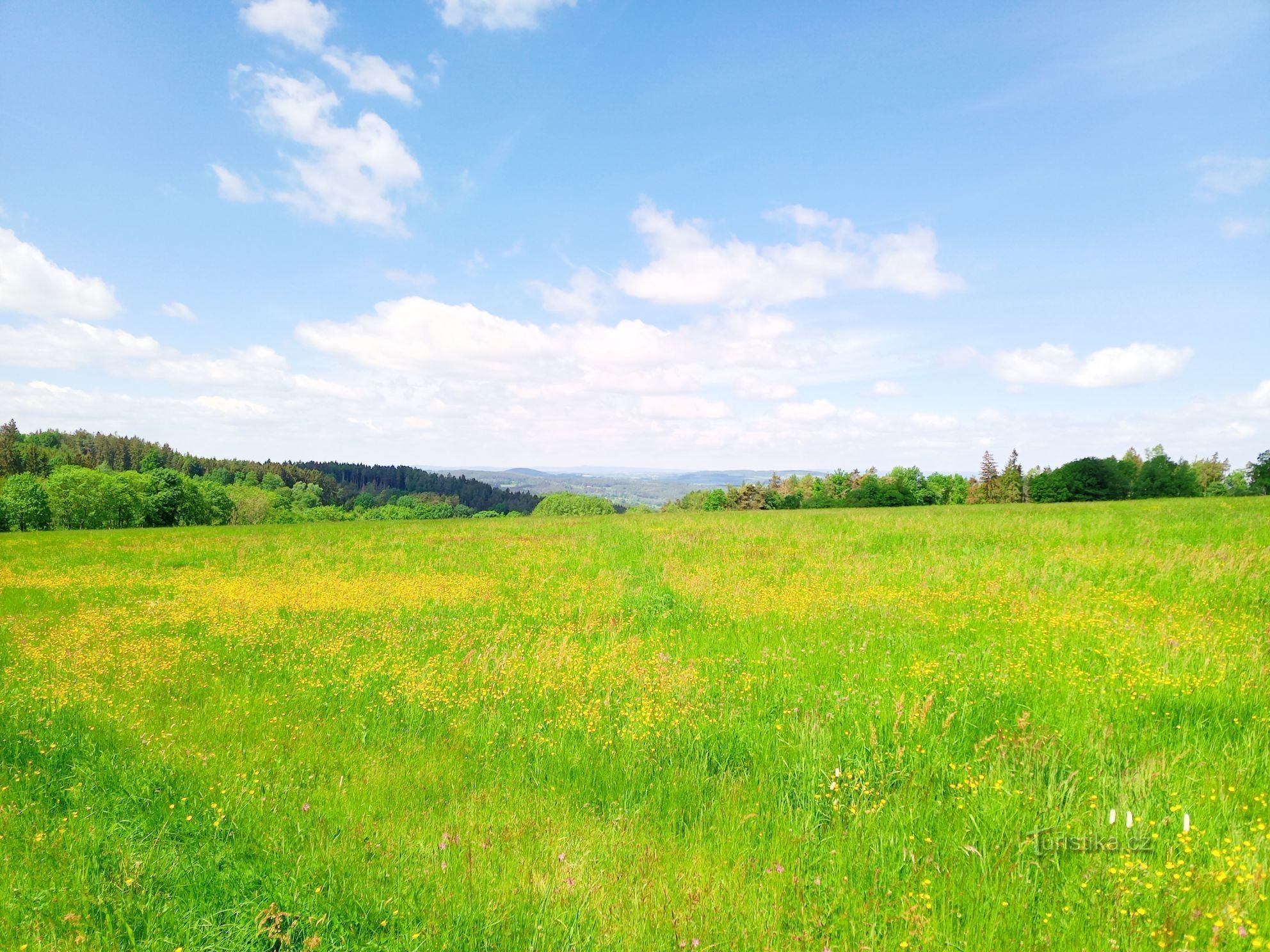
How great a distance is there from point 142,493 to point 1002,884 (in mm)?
105429

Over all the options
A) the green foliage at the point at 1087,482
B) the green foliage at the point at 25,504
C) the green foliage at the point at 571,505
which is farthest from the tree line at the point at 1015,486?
the green foliage at the point at 25,504

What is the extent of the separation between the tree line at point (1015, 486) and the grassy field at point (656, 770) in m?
37.3

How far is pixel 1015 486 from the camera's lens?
8538 centimetres

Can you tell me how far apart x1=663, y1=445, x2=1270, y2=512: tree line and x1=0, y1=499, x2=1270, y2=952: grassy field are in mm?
37266

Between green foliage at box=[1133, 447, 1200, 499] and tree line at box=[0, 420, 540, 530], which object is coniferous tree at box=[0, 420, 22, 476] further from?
green foliage at box=[1133, 447, 1200, 499]

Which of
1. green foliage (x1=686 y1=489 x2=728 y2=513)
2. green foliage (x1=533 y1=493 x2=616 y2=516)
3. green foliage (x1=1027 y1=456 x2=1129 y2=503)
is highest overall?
green foliage (x1=1027 y1=456 x2=1129 y2=503)

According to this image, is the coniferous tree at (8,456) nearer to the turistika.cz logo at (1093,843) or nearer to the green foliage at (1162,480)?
the turistika.cz logo at (1093,843)

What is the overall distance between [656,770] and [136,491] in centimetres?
10289

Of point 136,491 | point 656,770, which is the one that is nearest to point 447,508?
point 136,491

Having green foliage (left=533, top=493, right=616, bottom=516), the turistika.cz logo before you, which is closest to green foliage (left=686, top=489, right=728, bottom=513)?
green foliage (left=533, top=493, right=616, bottom=516)

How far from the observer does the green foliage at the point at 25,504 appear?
224 ft

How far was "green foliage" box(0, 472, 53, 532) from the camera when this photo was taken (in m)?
68.4

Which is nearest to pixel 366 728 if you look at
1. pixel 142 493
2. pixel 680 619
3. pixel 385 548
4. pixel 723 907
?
pixel 723 907

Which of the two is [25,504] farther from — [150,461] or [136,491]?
[150,461]
